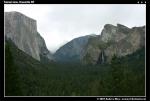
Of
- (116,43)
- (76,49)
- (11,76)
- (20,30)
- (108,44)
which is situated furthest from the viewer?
(76,49)

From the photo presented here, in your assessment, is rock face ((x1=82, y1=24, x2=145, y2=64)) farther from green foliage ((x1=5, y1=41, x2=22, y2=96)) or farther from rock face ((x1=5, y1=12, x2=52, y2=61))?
green foliage ((x1=5, y1=41, x2=22, y2=96))

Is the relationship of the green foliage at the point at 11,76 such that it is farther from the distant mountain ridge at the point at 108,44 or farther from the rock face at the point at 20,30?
the distant mountain ridge at the point at 108,44

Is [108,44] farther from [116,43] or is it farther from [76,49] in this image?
[76,49]

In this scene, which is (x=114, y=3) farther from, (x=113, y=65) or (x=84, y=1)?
(x=113, y=65)

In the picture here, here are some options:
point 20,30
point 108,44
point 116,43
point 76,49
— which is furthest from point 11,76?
point 76,49

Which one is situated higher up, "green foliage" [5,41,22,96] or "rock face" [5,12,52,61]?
"rock face" [5,12,52,61]

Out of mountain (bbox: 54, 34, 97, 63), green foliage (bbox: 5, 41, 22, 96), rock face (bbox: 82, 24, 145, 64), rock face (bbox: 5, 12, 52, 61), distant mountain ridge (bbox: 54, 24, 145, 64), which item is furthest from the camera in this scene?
rock face (bbox: 82, 24, 145, 64)

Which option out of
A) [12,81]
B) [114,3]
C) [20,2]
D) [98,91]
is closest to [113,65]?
[98,91]

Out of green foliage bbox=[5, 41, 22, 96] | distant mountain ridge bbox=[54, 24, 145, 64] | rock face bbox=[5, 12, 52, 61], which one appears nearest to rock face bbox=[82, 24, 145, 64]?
distant mountain ridge bbox=[54, 24, 145, 64]

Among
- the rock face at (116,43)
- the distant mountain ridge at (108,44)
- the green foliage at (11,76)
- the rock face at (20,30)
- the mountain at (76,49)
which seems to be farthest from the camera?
the rock face at (116,43)

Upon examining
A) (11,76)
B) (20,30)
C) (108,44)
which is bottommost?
(108,44)

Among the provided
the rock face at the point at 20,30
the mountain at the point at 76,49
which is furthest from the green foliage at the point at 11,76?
the mountain at the point at 76,49

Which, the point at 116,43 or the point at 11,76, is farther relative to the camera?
the point at 116,43
